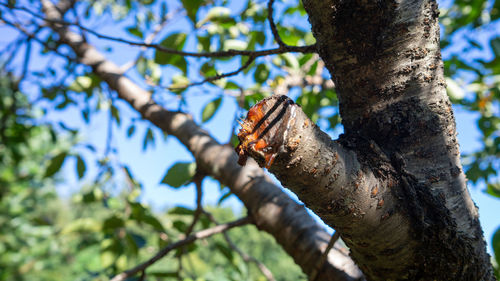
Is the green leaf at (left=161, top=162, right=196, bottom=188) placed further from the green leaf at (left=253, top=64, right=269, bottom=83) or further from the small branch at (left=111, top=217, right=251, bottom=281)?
the green leaf at (left=253, top=64, right=269, bottom=83)

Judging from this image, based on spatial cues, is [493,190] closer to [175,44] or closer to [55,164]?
[175,44]

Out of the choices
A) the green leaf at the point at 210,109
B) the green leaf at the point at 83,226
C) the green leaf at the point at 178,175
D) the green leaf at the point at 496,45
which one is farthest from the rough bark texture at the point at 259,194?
the green leaf at the point at 496,45

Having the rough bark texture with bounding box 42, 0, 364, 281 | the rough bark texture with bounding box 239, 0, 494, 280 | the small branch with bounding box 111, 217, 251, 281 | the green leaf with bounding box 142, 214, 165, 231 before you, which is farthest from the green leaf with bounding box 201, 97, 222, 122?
the rough bark texture with bounding box 239, 0, 494, 280

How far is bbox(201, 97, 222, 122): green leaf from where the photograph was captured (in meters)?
1.41

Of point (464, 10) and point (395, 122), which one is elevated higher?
point (464, 10)

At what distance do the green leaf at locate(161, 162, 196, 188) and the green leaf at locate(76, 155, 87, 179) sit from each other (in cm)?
83

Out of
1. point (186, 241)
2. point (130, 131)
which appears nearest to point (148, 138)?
point (130, 131)

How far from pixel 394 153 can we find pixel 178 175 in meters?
0.72

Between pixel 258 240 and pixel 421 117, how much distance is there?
500 inches

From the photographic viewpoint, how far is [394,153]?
586mm

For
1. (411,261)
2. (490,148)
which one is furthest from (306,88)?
(490,148)

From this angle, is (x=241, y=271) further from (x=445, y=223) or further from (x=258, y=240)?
(x=258, y=240)

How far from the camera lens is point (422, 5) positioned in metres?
0.58

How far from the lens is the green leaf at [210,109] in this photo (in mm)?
1407
